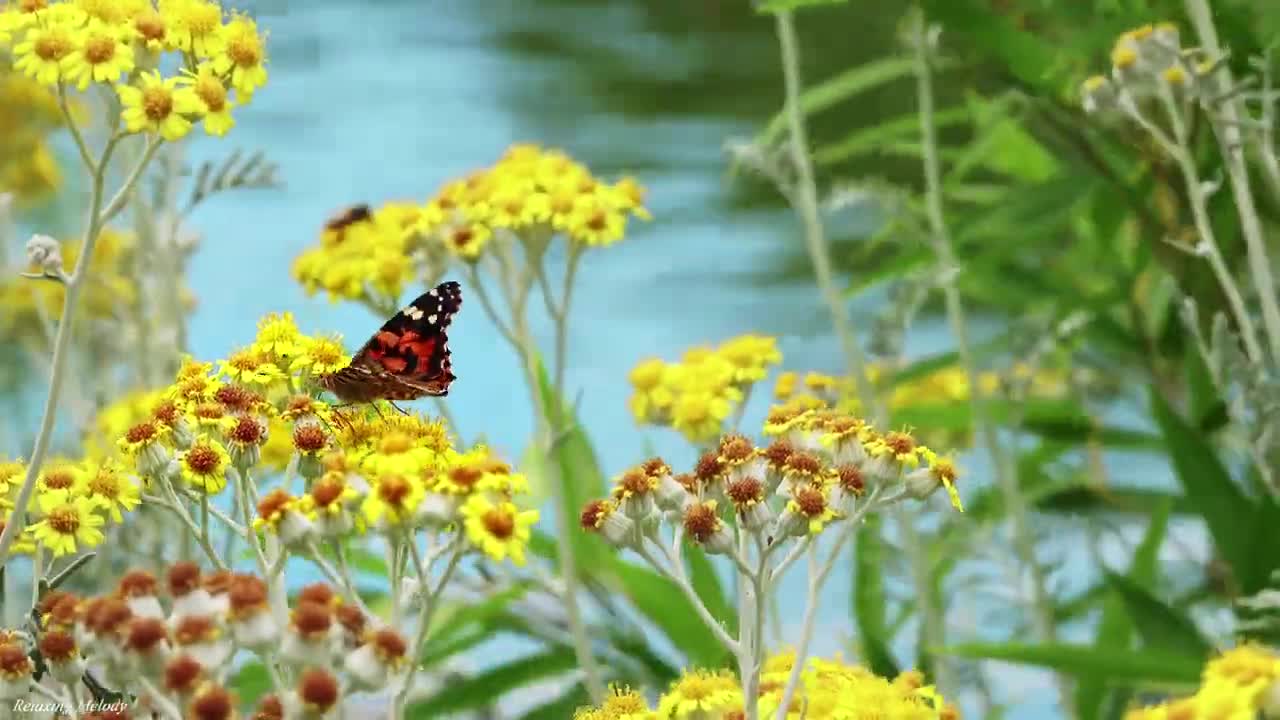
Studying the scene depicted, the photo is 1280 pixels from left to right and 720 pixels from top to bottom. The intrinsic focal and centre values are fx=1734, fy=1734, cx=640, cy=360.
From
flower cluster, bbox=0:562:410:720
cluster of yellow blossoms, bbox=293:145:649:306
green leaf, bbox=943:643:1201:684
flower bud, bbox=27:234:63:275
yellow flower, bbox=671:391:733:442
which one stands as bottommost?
green leaf, bbox=943:643:1201:684

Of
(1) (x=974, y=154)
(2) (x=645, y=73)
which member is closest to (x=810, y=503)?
(1) (x=974, y=154)

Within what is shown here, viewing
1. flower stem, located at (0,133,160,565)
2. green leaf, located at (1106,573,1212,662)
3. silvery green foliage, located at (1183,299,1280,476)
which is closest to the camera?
flower stem, located at (0,133,160,565)

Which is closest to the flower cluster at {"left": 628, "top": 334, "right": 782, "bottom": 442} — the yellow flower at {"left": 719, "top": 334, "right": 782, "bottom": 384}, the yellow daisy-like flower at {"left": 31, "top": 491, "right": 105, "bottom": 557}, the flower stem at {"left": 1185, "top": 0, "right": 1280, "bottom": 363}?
the yellow flower at {"left": 719, "top": 334, "right": 782, "bottom": 384}

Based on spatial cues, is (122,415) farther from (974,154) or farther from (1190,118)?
(1190,118)

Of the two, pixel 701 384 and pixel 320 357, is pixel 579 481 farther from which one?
pixel 320 357

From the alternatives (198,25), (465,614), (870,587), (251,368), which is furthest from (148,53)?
(870,587)

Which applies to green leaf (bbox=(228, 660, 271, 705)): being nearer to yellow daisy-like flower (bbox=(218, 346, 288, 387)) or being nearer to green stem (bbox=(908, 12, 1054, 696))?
green stem (bbox=(908, 12, 1054, 696))
